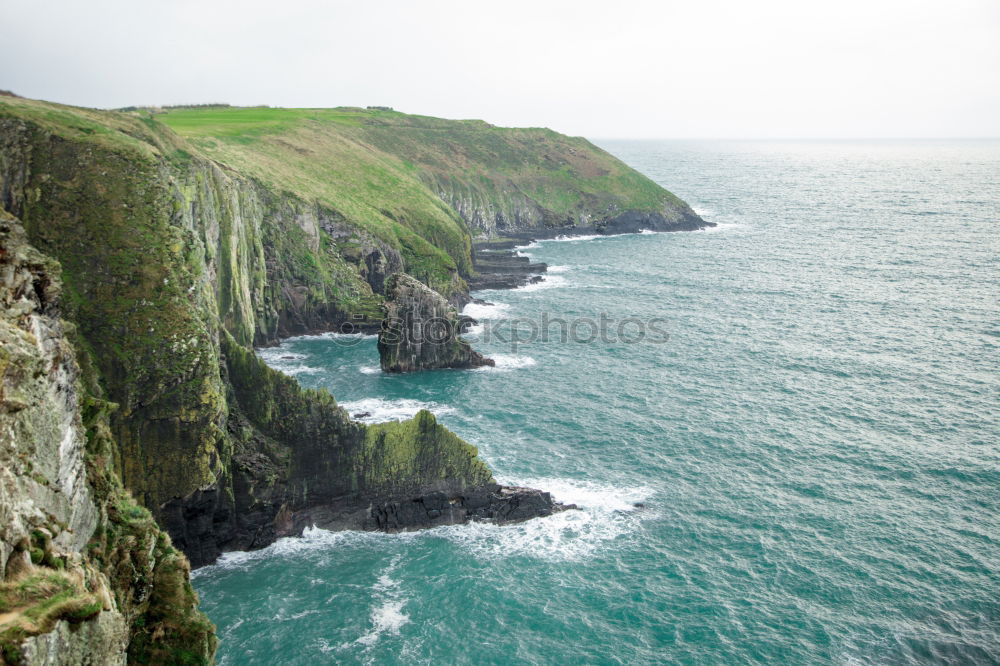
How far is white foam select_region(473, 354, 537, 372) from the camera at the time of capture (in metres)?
76.7

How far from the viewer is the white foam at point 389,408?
209ft

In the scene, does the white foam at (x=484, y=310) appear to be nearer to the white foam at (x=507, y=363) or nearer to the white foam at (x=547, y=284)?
the white foam at (x=547, y=284)

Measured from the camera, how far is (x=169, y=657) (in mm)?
25219

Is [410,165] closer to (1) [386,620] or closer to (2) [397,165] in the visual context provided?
(2) [397,165]

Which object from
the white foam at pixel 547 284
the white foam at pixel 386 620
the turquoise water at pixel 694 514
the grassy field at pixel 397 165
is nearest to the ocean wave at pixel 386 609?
the white foam at pixel 386 620

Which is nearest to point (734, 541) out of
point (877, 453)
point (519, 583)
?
point (519, 583)

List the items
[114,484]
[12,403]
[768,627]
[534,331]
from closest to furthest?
[12,403] → [114,484] → [768,627] → [534,331]

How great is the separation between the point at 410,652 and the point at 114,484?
1740 cm

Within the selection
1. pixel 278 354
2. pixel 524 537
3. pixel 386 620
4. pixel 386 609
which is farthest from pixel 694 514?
pixel 278 354

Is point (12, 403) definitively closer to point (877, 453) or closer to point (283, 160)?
point (877, 453)

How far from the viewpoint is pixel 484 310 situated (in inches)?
3979

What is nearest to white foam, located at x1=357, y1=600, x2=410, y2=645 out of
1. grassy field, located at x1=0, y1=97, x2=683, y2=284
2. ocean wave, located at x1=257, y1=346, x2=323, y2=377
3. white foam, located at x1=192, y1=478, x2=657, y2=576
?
white foam, located at x1=192, y1=478, x2=657, y2=576

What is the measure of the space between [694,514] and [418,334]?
38.1 m

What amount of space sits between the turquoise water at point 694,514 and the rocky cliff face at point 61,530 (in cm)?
1182
